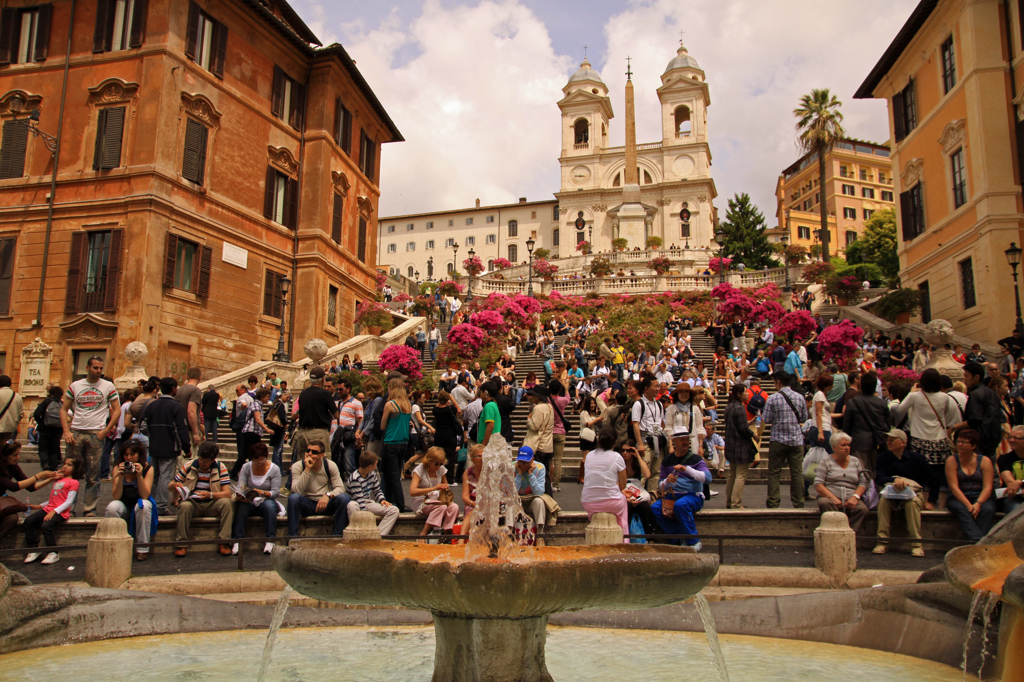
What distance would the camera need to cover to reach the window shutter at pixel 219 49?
22.5m

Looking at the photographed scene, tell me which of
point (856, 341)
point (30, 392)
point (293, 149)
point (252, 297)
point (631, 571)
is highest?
point (293, 149)

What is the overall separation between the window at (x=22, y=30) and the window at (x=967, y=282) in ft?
92.9

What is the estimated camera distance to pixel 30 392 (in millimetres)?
19094

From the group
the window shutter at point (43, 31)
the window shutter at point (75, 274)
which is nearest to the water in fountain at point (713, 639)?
the window shutter at point (75, 274)

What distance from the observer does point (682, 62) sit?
81.1m

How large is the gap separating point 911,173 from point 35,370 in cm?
2805

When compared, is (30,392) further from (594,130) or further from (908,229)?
(594,130)

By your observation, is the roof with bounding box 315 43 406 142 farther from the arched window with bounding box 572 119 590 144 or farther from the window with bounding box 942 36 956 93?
the arched window with bounding box 572 119 590 144

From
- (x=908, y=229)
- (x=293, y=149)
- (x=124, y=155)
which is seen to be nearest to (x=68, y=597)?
(x=124, y=155)

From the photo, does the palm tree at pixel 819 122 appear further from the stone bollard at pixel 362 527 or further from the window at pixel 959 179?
the stone bollard at pixel 362 527

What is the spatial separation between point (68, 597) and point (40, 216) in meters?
18.7

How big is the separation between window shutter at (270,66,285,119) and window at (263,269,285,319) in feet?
18.5

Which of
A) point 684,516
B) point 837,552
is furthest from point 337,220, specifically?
point 837,552

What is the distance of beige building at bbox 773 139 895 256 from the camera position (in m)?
81.7
